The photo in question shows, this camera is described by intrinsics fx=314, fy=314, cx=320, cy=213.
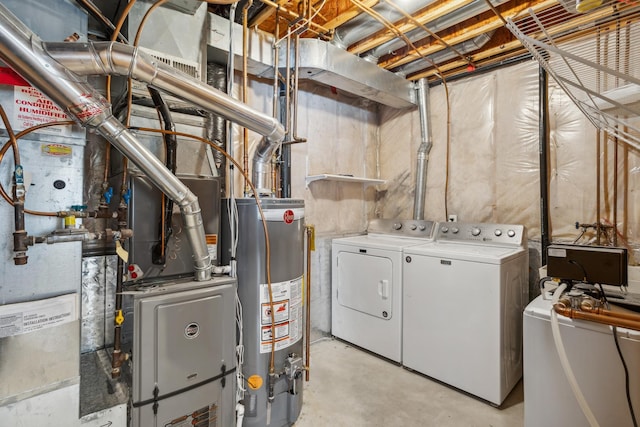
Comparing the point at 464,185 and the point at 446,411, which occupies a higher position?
the point at 464,185

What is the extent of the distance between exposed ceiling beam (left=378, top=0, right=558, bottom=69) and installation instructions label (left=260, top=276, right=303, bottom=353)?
2058mm

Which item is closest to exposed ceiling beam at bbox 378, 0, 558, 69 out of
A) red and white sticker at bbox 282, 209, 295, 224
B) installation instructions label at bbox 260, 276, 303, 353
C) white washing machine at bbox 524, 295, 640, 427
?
red and white sticker at bbox 282, 209, 295, 224

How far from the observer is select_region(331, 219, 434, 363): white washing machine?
101 inches

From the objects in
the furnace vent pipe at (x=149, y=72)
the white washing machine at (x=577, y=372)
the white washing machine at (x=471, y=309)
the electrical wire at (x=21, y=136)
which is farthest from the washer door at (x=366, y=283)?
the electrical wire at (x=21, y=136)

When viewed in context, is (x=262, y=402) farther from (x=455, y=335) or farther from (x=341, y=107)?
(x=341, y=107)

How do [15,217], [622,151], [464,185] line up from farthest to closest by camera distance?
[464,185], [622,151], [15,217]

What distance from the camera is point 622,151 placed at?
2.18 metres

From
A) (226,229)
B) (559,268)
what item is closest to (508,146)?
(559,268)

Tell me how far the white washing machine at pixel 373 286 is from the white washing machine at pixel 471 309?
0.37 feet

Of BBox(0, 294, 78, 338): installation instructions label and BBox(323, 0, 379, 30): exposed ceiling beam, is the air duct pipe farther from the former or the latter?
BBox(0, 294, 78, 338): installation instructions label

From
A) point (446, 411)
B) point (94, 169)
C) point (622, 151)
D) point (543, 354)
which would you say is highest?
point (622, 151)

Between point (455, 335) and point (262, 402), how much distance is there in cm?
137

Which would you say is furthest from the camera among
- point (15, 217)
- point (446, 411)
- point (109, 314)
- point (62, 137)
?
point (446, 411)

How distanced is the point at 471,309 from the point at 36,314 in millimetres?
2310
